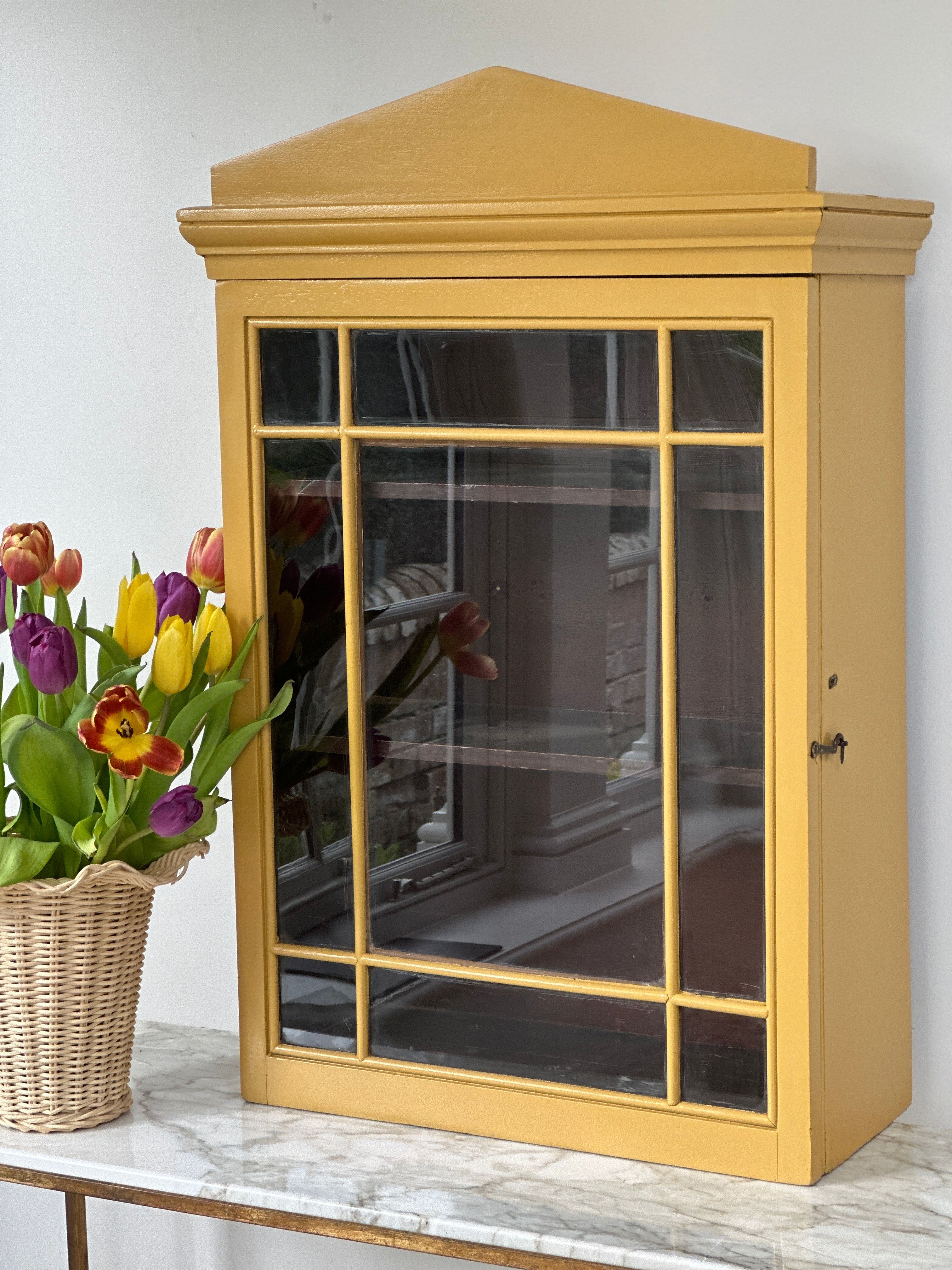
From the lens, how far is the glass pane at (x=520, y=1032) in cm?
129

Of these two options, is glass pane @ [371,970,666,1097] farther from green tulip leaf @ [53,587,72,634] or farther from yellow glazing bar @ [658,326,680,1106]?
green tulip leaf @ [53,587,72,634]

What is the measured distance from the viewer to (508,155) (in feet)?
4.05

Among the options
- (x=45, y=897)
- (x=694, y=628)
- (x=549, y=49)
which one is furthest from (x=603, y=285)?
(x=45, y=897)

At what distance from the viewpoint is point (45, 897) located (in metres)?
1.32

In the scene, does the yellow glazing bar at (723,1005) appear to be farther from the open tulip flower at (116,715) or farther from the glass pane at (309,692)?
the open tulip flower at (116,715)

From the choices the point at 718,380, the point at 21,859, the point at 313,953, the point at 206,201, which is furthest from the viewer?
the point at 206,201

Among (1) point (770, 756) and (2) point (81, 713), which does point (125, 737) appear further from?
(1) point (770, 756)

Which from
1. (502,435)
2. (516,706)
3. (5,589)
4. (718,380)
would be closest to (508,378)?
→ (502,435)

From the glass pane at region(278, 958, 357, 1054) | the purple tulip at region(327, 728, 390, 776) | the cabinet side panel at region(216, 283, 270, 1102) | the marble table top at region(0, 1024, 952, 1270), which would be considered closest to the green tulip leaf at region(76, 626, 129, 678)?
the cabinet side panel at region(216, 283, 270, 1102)

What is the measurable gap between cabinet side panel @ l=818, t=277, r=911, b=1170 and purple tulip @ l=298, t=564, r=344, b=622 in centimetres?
43

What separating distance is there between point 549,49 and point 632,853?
0.80 meters

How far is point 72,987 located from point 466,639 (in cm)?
48

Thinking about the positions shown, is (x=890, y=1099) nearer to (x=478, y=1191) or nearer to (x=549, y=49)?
(x=478, y=1191)

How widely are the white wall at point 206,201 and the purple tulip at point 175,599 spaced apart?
1.03ft
